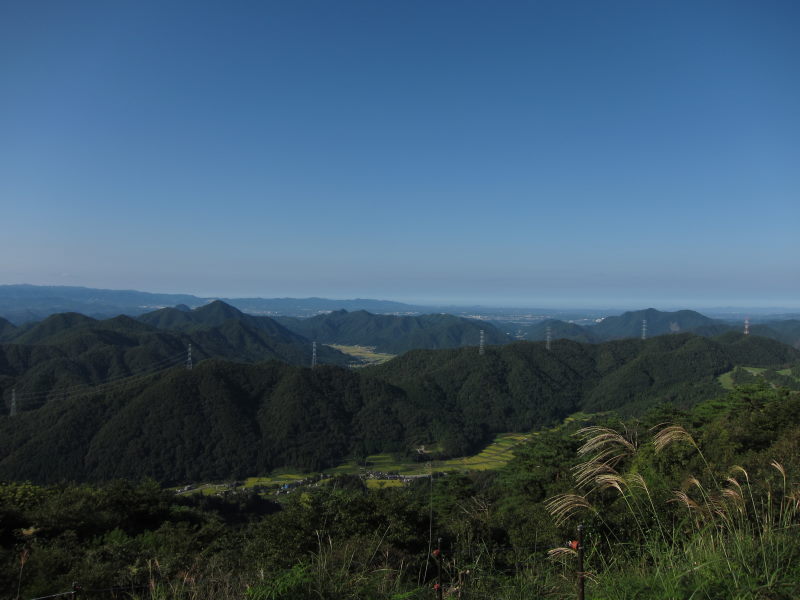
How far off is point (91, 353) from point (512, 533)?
418ft

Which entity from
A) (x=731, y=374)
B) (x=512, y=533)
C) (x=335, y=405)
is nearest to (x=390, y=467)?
(x=335, y=405)

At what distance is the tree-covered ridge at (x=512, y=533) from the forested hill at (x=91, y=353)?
9089 cm

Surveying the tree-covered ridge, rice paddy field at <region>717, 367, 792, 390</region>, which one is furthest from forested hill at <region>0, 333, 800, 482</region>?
the tree-covered ridge

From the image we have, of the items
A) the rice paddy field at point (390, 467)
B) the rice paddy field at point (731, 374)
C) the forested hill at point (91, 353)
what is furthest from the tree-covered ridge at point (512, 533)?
the forested hill at point (91, 353)

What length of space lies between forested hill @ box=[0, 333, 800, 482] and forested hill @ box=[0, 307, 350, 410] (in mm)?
23303

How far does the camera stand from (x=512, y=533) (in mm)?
11281

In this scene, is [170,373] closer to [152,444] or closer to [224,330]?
[152,444]

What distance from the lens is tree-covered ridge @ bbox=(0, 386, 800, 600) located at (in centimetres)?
271

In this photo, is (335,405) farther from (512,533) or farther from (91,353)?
(512,533)

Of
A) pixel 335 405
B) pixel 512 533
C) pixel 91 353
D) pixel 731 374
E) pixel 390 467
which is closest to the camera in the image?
pixel 512 533

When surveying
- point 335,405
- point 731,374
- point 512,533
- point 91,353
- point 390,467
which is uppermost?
point 512,533

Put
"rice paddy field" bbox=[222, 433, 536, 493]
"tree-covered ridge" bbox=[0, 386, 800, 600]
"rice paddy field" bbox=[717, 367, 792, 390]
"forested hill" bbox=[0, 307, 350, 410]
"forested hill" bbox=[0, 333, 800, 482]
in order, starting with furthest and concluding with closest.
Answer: "forested hill" bbox=[0, 307, 350, 410]
"rice paddy field" bbox=[717, 367, 792, 390]
"forested hill" bbox=[0, 333, 800, 482]
"rice paddy field" bbox=[222, 433, 536, 493]
"tree-covered ridge" bbox=[0, 386, 800, 600]

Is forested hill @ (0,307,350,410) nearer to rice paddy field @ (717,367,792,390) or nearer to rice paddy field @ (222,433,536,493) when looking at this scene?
rice paddy field @ (222,433,536,493)

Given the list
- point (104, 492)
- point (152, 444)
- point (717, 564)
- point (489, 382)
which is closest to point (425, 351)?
point (489, 382)
